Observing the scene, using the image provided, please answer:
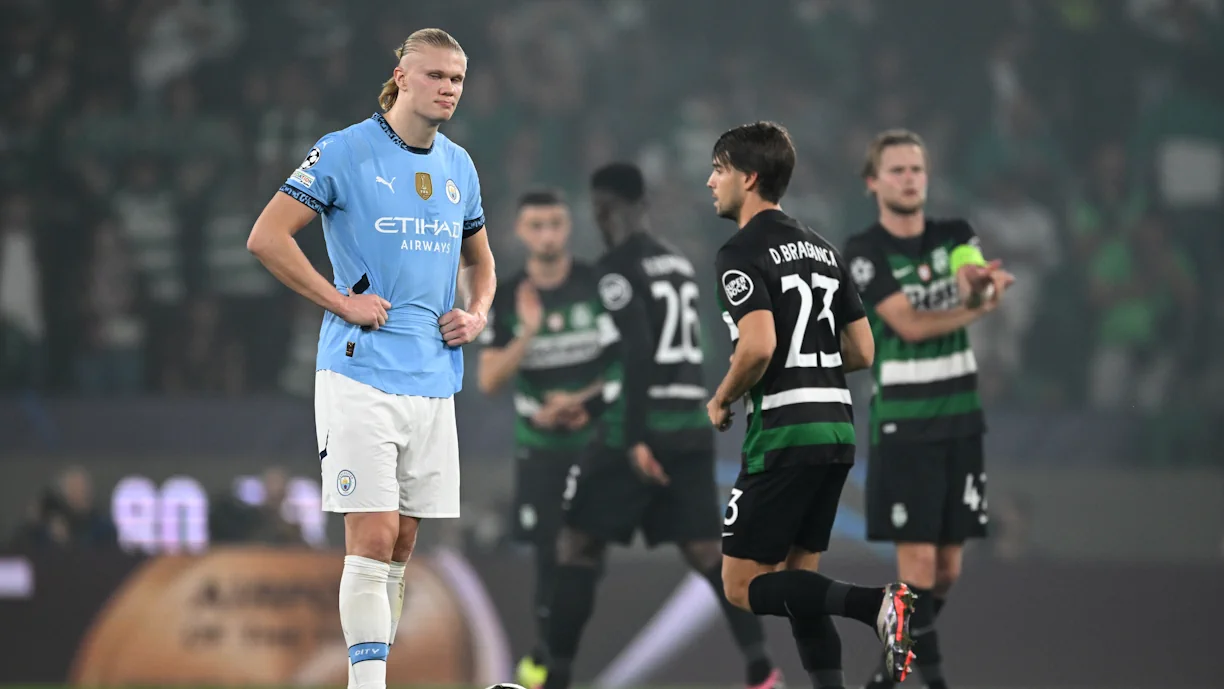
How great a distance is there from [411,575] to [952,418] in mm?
3938

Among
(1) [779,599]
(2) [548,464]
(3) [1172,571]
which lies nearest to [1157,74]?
(3) [1172,571]

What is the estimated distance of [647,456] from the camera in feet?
23.0

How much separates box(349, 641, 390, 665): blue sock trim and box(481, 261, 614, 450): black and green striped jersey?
3.50 metres

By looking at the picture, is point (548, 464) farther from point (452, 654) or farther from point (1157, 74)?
point (1157, 74)

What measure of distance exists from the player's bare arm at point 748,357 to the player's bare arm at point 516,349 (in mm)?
3146

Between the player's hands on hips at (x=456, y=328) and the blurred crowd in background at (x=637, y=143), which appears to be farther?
the blurred crowd in background at (x=637, y=143)

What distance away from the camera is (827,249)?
517 cm

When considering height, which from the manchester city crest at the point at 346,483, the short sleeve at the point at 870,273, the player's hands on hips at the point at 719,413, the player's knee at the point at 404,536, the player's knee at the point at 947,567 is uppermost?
the short sleeve at the point at 870,273

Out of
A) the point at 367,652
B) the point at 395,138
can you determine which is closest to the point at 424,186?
the point at 395,138

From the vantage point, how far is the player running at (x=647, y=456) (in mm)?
7035

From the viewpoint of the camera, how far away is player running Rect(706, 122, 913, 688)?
4.92 metres

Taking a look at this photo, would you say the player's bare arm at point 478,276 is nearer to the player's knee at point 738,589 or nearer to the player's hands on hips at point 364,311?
the player's hands on hips at point 364,311

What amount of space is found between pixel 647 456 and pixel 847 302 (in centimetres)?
204

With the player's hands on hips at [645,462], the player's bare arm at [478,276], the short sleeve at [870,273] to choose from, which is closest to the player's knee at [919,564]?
the short sleeve at [870,273]
